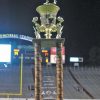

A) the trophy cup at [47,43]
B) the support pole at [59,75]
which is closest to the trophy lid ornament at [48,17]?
the trophy cup at [47,43]

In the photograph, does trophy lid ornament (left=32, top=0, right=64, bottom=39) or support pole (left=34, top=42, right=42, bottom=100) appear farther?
trophy lid ornament (left=32, top=0, right=64, bottom=39)

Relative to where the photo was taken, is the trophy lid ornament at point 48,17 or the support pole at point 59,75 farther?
the trophy lid ornament at point 48,17

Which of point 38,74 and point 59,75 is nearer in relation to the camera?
point 38,74

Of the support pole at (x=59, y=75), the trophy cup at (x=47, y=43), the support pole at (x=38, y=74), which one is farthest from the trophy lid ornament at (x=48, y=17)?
the support pole at (x=59, y=75)

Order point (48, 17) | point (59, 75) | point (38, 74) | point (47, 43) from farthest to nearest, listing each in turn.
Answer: point (48, 17)
point (47, 43)
point (59, 75)
point (38, 74)

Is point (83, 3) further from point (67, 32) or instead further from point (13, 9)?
point (13, 9)

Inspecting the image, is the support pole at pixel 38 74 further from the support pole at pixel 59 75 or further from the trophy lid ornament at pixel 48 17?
the support pole at pixel 59 75

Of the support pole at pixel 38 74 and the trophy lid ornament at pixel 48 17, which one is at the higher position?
the trophy lid ornament at pixel 48 17

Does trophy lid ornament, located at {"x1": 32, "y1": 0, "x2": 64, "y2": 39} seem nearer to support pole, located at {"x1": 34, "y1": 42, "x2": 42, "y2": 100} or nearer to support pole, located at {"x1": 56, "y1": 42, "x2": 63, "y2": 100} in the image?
support pole, located at {"x1": 34, "y1": 42, "x2": 42, "y2": 100}

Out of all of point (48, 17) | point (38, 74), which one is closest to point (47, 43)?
point (48, 17)

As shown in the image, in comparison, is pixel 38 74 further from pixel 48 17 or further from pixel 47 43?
pixel 48 17

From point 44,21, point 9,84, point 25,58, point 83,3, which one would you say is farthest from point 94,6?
point 44,21

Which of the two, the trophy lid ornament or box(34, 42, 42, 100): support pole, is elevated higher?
the trophy lid ornament

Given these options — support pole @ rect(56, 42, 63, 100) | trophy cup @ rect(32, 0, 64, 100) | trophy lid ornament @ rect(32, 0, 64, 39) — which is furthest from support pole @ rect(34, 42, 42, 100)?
support pole @ rect(56, 42, 63, 100)
